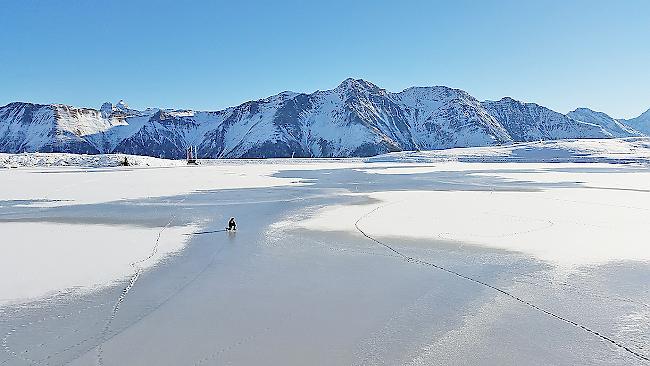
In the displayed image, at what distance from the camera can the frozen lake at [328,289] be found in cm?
705

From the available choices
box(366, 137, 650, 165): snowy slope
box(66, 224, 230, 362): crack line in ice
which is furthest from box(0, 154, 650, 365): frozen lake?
box(366, 137, 650, 165): snowy slope

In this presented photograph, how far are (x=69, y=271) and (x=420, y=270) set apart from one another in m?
8.76

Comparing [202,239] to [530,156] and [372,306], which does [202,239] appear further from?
[530,156]

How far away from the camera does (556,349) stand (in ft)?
23.1

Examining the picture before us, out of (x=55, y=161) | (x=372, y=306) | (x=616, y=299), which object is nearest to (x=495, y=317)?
(x=372, y=306)

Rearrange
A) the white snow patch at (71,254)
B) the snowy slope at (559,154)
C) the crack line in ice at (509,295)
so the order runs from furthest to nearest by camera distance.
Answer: the snowy slope at (559,154)
the white snow patch at (71,254)
the crack line in ice at (509,295)

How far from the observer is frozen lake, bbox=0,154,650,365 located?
23.1 feet

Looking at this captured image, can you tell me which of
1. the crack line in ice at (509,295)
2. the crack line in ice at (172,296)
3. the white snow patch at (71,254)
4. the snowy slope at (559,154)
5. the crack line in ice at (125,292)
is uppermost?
the snowy slope at (559,154)

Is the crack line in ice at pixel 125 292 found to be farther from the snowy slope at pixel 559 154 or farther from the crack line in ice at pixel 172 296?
the snowy slope at pixel 559 154

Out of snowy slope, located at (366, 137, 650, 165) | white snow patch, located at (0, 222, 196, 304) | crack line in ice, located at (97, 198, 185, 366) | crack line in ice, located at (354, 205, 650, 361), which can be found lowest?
crack line in ice, located at (354, 205, 650, 361)

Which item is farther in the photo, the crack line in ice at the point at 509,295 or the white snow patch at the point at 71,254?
the white snow patch at the point at 71,254

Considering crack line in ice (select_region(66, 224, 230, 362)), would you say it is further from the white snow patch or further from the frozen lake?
the white snow patch

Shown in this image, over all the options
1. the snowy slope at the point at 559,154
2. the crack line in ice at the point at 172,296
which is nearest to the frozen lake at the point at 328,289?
the crack line in ice at the point at 172,296

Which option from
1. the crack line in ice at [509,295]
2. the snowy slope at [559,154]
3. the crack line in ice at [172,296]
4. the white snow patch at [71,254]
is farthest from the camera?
the snowy slope at [559,154]
